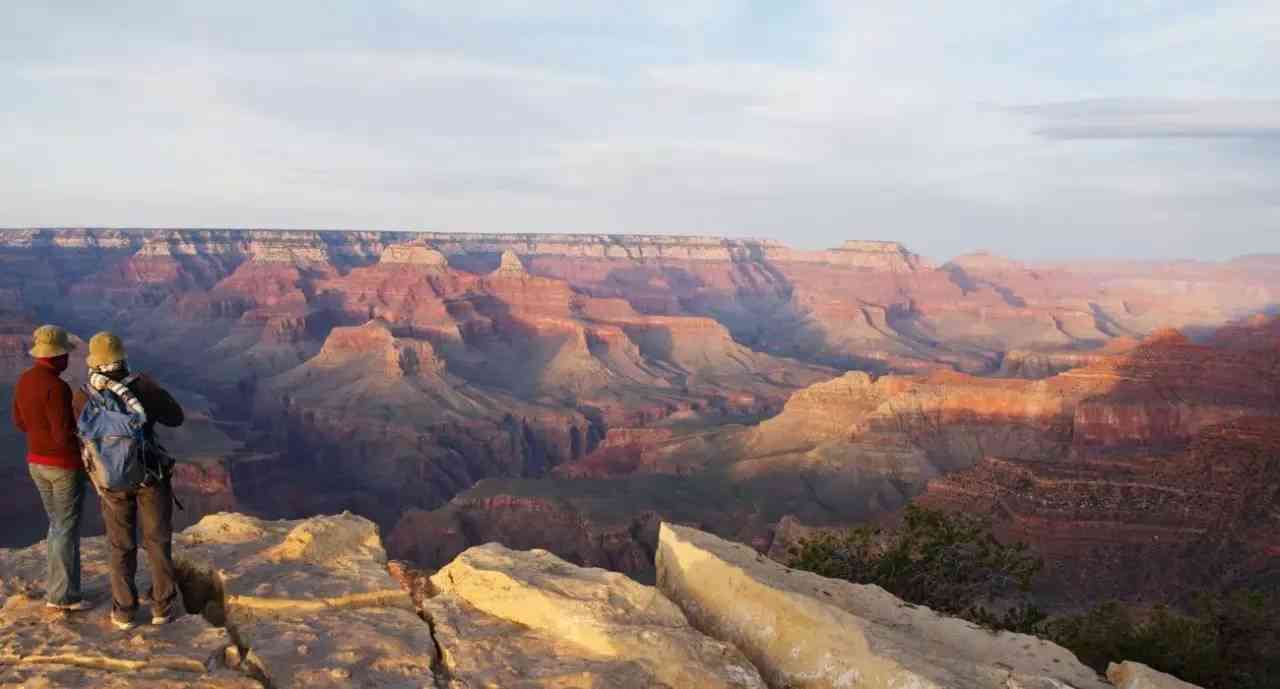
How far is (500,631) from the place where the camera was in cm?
909

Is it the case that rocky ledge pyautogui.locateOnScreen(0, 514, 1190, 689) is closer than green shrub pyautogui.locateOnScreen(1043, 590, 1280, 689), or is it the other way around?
rocky ledge pyautogui.locateOnScreen(0, 514, 1190, 689)

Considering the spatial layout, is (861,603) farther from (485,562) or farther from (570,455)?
(570,455)

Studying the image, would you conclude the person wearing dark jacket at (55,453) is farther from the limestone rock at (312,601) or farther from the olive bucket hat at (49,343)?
the limestone rock at (312,601)

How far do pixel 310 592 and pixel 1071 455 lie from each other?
60980 millimetres

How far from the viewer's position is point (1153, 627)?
20.2 meters

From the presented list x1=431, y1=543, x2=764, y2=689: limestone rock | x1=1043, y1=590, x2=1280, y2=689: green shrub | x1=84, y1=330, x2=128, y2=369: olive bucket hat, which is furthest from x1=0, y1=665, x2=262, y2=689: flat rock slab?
x1=1043, y1=590, x2=1280, y2=689: green shrub

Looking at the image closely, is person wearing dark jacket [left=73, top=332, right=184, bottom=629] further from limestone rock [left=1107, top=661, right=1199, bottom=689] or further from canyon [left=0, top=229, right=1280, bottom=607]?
canyon [left=0, top=229, right=1280, bottom=607]

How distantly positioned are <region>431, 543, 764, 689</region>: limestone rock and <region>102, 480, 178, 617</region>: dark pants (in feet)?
8.82

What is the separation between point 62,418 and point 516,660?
4.74 m

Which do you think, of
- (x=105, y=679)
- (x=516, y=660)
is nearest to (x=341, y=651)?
(x=516, y=660)

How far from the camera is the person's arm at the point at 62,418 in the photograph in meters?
8.39

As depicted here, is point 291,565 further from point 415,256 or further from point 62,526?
point 415,256

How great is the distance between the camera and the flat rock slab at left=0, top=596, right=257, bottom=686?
24.5 ft

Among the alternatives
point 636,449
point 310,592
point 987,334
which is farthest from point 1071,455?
point 987,334
